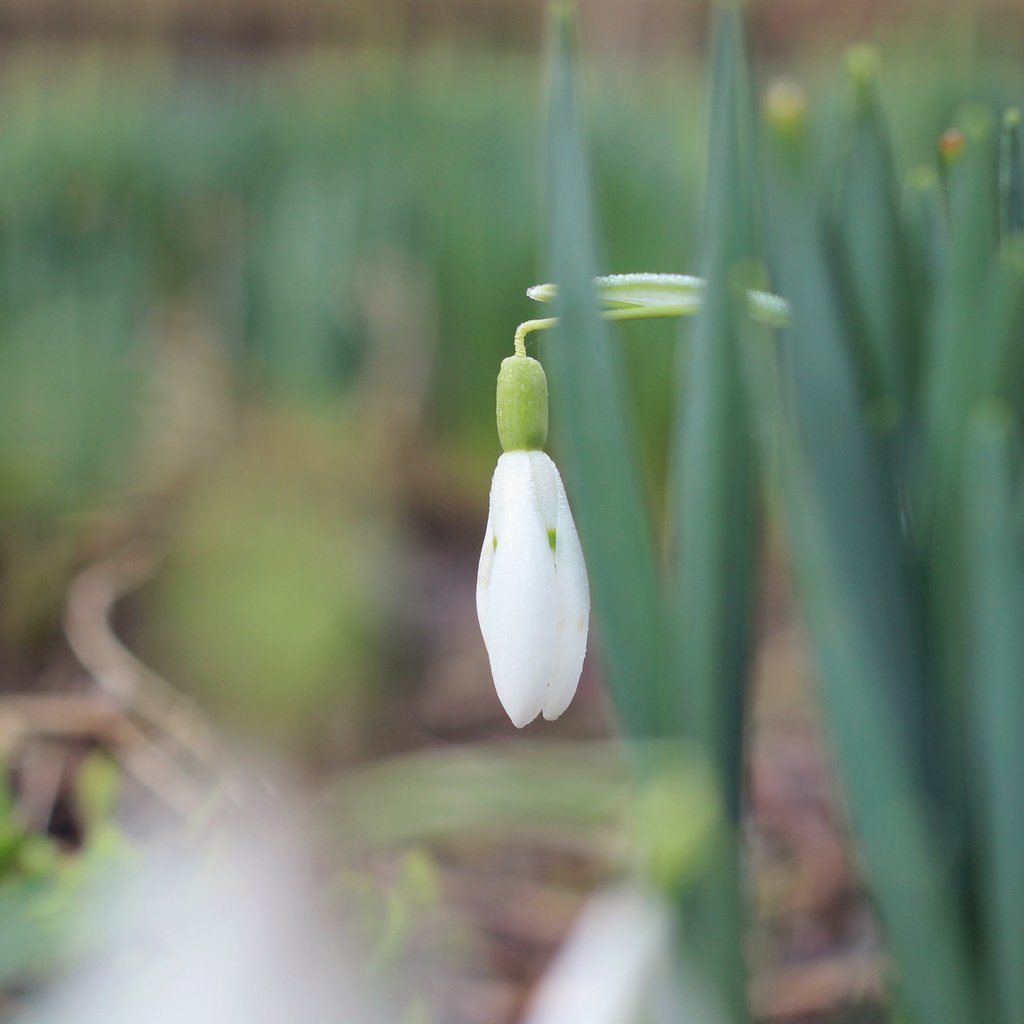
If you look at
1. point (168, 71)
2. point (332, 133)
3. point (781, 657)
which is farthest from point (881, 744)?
point (168, 71)

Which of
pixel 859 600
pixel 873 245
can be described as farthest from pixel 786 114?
pixel 859 600

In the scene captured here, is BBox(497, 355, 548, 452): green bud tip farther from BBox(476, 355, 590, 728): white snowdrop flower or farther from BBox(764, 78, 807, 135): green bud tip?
BBox(764, 78, 807, 135): green bud tip

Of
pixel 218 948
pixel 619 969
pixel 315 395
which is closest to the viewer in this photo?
pixel 619 969

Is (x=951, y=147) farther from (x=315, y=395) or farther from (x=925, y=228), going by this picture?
(x=315, y=395)

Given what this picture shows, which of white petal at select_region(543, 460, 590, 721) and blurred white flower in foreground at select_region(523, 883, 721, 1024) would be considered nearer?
blurred white flower in foreground at select_region(523, 883, 721, 1024)

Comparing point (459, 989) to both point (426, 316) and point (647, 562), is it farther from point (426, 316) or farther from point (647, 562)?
point (426, 316)

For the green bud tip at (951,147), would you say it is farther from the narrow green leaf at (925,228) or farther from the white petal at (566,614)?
the white petal at (566,614)

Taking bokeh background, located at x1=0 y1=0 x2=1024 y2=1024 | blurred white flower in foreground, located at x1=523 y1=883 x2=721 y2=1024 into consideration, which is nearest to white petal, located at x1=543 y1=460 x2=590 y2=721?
blurred white flower in foreground, located at x1=523 y1=883 x2=721 y2=1024
